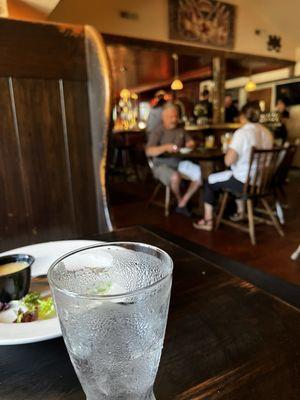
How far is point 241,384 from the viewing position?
1.29ft

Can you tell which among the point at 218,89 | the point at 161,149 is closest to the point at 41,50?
the point at 161,149

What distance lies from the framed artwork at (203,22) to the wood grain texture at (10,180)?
4.57 m

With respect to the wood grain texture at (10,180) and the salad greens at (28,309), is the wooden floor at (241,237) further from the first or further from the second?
the salad greens at (28,309)

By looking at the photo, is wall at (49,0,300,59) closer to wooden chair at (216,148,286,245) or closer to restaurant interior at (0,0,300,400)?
restaurant interior at (0,0,300,400)

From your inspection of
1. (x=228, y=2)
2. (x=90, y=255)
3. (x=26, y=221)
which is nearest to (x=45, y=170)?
(x=26, y=221)

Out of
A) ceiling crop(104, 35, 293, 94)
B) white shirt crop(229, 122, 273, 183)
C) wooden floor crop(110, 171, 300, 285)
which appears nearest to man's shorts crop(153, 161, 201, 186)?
wooden floor crop(110, 171, 300, 285)

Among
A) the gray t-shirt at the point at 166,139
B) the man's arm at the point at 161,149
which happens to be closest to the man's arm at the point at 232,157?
the man's arm at the point at 161,149

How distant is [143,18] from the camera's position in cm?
468

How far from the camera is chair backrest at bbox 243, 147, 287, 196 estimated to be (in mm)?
2709

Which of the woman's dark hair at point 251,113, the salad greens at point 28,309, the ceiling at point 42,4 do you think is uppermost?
the ceiling at point 42,4

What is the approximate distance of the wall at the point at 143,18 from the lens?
13.4 feet

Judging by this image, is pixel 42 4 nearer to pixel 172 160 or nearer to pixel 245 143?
pixel 245 143

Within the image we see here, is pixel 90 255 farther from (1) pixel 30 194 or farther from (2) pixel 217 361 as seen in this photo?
(1) pixel 30 194

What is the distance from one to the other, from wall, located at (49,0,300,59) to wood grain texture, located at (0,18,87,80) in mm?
3245
